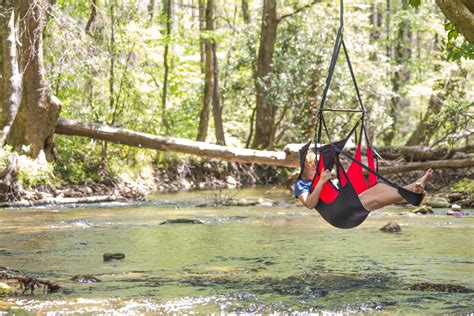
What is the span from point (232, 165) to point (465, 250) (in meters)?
12.2

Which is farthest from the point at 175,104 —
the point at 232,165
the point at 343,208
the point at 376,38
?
the point at 343,208

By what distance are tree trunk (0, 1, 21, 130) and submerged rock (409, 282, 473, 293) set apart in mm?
9660

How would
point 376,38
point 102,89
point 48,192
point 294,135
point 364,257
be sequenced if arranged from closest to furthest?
1. point 364,257
2. point 48,192
3. point 102,89
4. point 294,135
5. point 376,38

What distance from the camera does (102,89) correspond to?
1786 centimetres

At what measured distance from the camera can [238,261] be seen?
279 inches

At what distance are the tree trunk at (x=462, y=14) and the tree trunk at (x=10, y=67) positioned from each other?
939 cm

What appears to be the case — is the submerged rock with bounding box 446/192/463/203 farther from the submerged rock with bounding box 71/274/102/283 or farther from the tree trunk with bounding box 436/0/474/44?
the submerged rock with bounding box 71/274/102/283

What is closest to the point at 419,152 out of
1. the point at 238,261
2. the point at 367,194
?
the point at 238,261

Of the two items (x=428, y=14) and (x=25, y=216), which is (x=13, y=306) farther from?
(x=428, y=14)

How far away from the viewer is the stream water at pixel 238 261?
507cm

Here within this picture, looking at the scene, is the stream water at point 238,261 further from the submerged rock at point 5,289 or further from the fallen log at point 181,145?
the fallen log at point 181,145

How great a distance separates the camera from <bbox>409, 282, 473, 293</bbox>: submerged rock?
5418 mm

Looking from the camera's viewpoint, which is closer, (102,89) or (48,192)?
(48,192)

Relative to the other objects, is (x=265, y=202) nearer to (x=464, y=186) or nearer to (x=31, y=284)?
(x=464, y=186)
